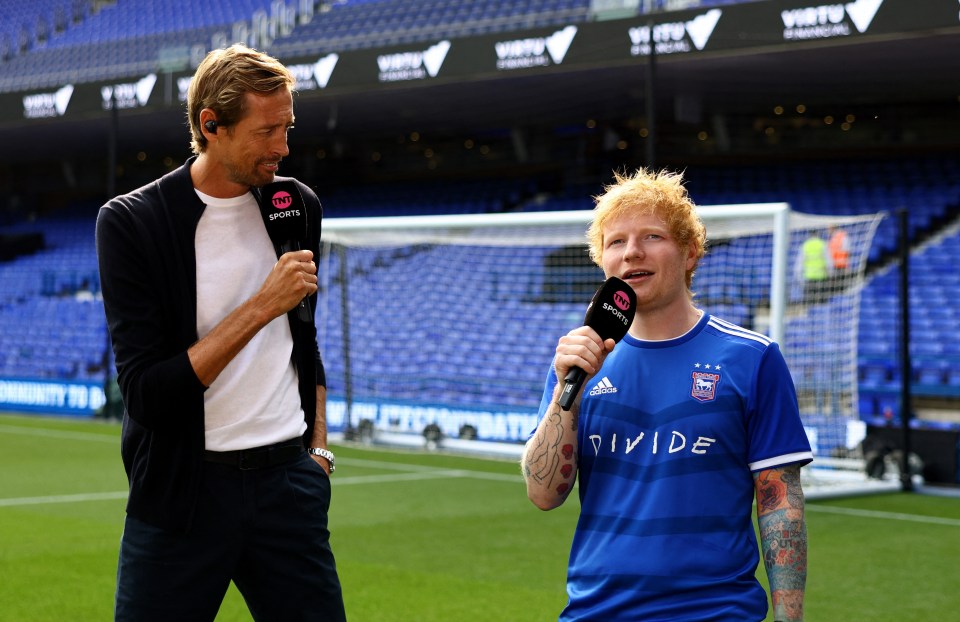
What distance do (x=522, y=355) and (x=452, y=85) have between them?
6.02 meters

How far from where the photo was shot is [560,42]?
633 inches

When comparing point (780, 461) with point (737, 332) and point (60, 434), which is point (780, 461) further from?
point (60, 434)

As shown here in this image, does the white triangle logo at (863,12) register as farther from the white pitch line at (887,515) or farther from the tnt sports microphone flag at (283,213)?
the tnt sports microphone flag at (283,213)

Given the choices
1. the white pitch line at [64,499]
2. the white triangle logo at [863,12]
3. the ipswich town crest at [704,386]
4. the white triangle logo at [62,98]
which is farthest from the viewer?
the white triangle logo at [62,98]

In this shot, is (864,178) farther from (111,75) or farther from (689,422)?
(689,422)

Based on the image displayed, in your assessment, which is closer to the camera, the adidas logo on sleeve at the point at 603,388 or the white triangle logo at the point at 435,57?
the adidas logo on sleeve at the point at 603,388

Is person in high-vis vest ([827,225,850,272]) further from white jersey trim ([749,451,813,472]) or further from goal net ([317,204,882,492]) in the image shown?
white jersey trim ([749,451,813,472])

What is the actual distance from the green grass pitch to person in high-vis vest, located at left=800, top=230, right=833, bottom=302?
6.23 feet

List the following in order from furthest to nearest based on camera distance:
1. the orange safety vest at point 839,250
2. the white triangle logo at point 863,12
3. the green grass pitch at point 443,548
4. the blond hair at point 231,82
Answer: the white triangle logo at point 863,12 < the orange safety vest at point 839,250 < the green grass pitch at point 443,548 < the blond hair at point 231,82

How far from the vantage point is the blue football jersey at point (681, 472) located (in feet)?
7.62

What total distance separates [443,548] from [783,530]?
5.44m

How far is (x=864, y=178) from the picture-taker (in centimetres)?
1931

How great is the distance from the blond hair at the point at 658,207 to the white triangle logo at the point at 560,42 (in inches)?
543

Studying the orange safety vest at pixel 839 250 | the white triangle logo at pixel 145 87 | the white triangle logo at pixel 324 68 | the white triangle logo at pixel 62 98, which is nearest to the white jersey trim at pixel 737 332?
the orange safety vest at pixel 839 250
